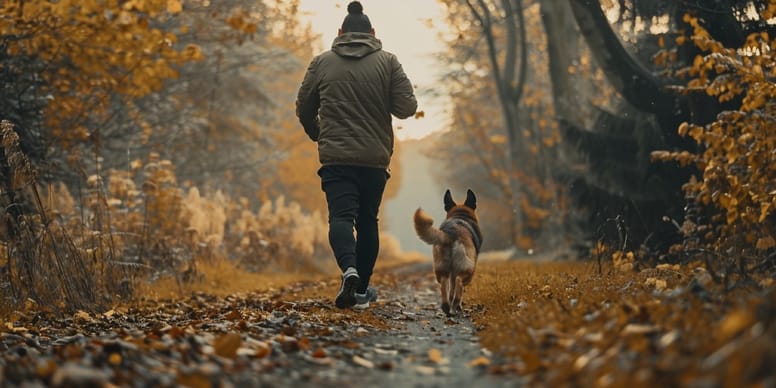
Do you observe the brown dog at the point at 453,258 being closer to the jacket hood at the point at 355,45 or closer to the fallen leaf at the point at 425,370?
the jacket hood at the point at 355,45

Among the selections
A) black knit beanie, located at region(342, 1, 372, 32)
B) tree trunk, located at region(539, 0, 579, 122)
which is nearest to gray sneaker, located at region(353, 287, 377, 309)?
black knit beanie, located at region(342, 1, 372, 32)

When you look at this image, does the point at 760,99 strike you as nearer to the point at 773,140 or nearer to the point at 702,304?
the point at 773,140

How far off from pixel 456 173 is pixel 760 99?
112 ft

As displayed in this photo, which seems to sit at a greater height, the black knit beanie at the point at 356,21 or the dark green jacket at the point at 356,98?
the black knit beanie at the point at 356,21

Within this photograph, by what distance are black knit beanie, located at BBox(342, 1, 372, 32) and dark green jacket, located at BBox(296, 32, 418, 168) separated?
0.37ft

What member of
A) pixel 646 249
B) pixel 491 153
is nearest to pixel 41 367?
pixel 646 249

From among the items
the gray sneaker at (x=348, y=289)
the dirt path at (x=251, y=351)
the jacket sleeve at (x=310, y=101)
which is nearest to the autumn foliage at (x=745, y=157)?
the dirt path at (x=251, y=351)

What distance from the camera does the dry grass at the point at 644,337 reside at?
2.40 m

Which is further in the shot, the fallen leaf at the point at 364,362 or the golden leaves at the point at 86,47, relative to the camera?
the golden leaves at the point at 86,47

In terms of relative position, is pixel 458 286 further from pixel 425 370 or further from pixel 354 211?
pixel 425 370

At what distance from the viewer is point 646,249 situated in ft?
29.6

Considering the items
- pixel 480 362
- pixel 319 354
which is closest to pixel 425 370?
pixel 480 362

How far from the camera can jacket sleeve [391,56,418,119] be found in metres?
6.83

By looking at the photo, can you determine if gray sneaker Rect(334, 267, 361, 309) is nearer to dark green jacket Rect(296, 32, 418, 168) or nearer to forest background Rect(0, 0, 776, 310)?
dark green jacket Rect(296, 32, 418, 168)
